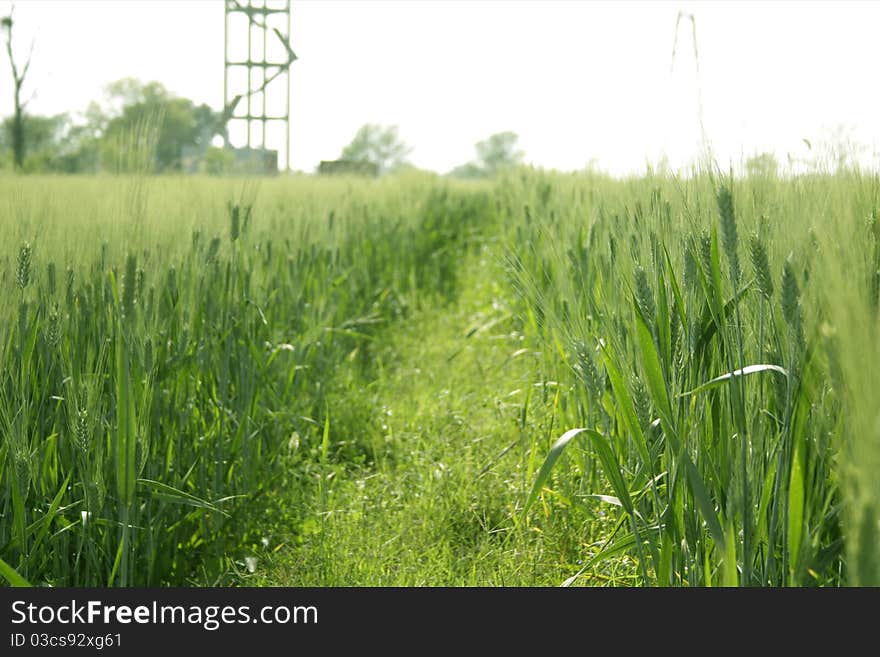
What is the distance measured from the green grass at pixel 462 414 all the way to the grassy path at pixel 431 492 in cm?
1

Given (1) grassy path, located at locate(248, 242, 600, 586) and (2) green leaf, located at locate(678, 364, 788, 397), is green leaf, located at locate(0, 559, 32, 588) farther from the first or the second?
(2) green leaf, located at locate(678, 364, 788, 397)

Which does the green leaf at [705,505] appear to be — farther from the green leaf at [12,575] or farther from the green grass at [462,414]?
the green leaf at [12,575]

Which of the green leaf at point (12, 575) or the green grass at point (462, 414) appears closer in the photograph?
the green grass at point (462, 414)

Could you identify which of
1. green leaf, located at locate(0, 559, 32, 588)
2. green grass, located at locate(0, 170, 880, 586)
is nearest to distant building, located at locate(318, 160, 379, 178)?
green grass, located at locate(0, 170, 880, 586)

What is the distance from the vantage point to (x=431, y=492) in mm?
2059

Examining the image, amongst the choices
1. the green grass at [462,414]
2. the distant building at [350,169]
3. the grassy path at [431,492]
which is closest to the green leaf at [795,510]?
the green grass at [462,414]

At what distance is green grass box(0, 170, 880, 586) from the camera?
1020 mm

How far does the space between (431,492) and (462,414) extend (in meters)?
0.68

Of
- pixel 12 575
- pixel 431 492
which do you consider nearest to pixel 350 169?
pixel 431 492

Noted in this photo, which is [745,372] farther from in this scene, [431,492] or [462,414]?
[462,414]

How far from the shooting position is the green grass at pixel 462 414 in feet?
3.34

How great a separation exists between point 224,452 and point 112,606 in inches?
34.6

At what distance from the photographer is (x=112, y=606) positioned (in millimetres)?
1058

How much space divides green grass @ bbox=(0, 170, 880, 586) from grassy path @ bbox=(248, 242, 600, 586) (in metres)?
0.01
